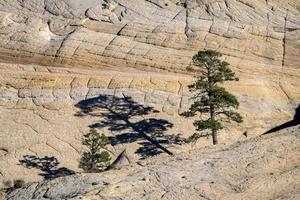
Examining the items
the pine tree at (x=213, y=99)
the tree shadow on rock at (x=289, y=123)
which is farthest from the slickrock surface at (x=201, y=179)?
the tree shadow on rock at (x=289, y=123)

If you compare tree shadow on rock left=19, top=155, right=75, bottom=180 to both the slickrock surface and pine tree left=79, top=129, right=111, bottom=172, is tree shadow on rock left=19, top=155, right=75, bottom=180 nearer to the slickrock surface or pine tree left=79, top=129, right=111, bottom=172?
pine tree left=79, top=129, right=111, bottom=172

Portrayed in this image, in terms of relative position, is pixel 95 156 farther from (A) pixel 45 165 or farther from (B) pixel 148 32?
(B) pixel 148 32

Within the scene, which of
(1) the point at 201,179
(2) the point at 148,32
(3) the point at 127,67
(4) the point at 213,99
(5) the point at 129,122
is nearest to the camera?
(1) the point at 201,179

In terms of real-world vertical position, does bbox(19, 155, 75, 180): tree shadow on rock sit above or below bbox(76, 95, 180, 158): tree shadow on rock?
below

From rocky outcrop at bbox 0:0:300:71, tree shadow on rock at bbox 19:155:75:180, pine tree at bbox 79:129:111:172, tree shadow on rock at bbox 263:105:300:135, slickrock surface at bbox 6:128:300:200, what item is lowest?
tree shadow on rock at bbox 19:155:75:180

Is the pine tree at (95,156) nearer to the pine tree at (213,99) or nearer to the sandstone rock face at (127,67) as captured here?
the sandstone rock face at (127,67)

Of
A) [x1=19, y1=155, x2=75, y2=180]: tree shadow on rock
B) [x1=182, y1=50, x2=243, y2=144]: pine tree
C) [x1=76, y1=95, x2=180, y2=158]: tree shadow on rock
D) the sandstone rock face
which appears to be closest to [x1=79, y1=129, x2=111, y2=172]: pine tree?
[x1=19, y1=155, x2=75, y2=180]: tree shadow on rock

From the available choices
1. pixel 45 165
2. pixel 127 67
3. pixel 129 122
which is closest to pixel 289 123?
pixel 129 122
